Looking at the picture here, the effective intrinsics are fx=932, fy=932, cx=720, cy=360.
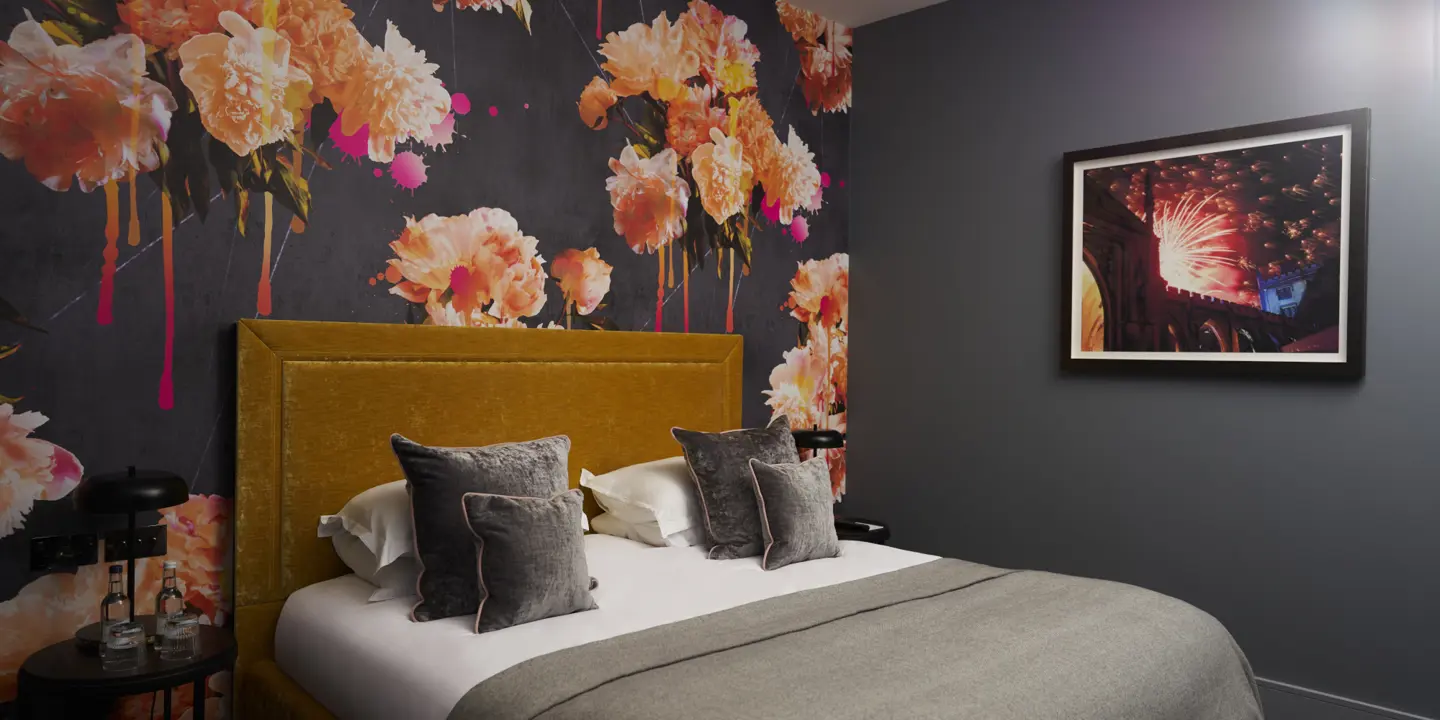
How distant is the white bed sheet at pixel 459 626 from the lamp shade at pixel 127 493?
1.56 feet

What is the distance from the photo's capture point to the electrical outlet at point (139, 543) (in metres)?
2.26

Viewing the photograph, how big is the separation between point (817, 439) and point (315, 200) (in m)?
1.97

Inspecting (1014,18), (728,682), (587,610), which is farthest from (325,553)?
(1014,18)

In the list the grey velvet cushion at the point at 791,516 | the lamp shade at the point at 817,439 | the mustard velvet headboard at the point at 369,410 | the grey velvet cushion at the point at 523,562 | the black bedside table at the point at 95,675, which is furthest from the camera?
the lamp shade at the point at 817,439

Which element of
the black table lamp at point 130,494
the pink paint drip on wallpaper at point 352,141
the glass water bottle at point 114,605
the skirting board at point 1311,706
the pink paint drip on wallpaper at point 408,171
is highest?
the pink paint drip on wallpaper at point 352,141

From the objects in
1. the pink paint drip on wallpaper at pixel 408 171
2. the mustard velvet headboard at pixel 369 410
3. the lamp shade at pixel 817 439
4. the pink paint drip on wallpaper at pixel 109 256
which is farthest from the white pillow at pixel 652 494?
the pink paint drip on wallpaper at pixel 109 256

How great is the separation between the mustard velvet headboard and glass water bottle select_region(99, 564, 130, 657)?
26cm

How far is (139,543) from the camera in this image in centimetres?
231

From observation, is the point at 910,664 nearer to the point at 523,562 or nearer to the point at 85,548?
the point at 523,562

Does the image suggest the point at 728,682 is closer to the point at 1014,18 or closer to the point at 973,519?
the point at 973,519

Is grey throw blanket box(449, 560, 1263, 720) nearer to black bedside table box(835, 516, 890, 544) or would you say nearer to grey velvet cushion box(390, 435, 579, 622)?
grey velvet cushion box(390, 435, 579, 622)

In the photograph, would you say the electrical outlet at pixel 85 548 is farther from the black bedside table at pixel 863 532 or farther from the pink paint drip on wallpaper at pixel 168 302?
the black bedside table at pixel 863 532

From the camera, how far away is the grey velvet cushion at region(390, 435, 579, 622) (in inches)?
86.8

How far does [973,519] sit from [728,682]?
2.33 metres
